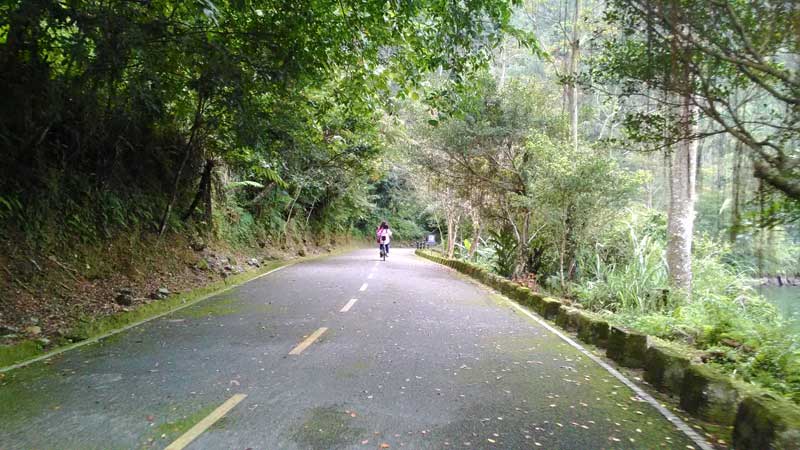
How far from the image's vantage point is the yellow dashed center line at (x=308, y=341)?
687 centimetres

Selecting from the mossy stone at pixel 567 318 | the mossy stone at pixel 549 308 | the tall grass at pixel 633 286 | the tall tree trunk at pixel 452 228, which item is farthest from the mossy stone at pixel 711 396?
the tall tree trunk at pixel 452 228

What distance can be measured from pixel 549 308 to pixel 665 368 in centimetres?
478

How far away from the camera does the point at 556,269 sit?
17094 millimetres

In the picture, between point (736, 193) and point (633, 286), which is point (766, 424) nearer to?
point (736, 193)

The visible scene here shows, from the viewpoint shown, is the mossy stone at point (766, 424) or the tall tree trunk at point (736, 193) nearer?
the mossy stone at point (766, 424)

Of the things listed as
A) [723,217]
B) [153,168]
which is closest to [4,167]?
[153,168]

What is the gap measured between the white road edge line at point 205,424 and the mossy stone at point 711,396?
437 cm

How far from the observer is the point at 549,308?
1071 cm

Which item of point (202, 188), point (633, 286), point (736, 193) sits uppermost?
point (202, 188)

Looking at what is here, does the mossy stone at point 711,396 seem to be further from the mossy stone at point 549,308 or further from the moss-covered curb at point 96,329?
the moss-covered curb at point 96,329

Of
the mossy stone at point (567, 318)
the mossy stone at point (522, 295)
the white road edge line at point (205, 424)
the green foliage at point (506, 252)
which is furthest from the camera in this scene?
the green foliage at point (506, 252)

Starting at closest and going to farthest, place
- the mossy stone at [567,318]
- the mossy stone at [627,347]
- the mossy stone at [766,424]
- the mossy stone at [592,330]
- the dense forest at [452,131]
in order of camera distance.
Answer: the mossy stone at [766,424]
the dense forest at [452,131]
the mossy stone at [627,347]
the mossy stone at [592,330]
the mossy stone at [567,318]

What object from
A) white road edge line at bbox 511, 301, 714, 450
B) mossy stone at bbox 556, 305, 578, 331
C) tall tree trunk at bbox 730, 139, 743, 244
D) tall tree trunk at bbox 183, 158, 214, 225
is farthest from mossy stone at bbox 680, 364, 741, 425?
tall tree trunk at bbox 183, 158, 214, 225

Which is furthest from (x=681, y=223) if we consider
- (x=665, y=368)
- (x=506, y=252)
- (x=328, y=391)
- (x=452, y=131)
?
(x=328, y=391)
